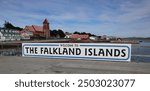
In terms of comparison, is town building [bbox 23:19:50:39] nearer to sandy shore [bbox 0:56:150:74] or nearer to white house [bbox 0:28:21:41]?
white house [bbox 0:28:21:41]

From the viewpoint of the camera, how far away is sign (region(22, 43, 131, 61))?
11.1 meters

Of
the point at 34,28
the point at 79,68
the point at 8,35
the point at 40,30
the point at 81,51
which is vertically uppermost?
the point at 34,28

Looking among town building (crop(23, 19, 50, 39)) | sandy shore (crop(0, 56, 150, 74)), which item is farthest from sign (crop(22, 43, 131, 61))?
town building (crop(23, 19, 50, 39))

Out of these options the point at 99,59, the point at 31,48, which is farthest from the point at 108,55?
the point at 31,48

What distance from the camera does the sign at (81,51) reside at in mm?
11062

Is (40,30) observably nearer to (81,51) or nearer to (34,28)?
(34,28)

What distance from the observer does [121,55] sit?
Answer: 36.4ft

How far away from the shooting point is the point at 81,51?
39.3ft

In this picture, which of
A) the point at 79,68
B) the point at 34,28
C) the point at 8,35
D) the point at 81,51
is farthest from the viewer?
the point at 34,28

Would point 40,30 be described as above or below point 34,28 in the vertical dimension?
below

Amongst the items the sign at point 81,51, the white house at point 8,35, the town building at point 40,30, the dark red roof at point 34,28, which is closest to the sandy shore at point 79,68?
the sign at point 81,51

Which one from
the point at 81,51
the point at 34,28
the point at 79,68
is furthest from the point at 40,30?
the point at 79,68

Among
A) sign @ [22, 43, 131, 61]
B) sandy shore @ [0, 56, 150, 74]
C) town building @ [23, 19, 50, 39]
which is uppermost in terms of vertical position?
town building @ [23, 19, 50, 39]

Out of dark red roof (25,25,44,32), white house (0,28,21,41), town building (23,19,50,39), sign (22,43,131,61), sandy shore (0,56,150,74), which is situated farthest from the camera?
town building (23,19,50,39)
